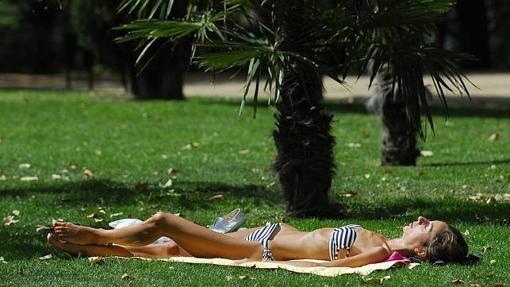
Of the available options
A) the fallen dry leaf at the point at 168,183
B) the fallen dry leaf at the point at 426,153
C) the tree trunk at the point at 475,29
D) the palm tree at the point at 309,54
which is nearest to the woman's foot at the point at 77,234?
the palm tree at the point at 309,54

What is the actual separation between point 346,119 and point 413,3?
31.4 feet

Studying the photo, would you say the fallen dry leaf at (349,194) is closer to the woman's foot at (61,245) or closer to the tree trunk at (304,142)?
the tree trunk at (304,142)

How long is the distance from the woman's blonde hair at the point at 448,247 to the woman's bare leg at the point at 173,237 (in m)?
1.08

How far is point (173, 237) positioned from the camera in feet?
24.2

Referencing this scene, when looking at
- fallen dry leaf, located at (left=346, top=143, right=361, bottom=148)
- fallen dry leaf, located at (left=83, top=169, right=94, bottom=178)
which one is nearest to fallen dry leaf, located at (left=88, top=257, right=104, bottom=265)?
fallen dry leaf, located at (left=83, top=169, right=94, bottom=178)

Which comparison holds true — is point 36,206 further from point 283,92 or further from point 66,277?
point 66,277

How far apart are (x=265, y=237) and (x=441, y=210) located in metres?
2.42

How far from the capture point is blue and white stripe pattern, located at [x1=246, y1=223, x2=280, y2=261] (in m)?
7.34

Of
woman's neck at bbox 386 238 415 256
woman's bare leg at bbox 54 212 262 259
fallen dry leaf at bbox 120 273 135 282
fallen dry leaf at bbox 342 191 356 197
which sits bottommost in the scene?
fallen dry leaf at bbox 342 191 356 197

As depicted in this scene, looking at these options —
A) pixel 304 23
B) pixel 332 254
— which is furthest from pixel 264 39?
pixel 332 254

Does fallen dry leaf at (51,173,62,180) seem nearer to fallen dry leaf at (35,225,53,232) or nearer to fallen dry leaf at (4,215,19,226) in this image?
fallen dry leaf at (4,215,19,226)

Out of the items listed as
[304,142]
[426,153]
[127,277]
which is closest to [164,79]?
[426,153]

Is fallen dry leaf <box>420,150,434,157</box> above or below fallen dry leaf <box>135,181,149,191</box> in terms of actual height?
above

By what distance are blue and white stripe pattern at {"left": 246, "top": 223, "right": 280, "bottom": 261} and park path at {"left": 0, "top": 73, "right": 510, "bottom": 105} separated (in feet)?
43.8
